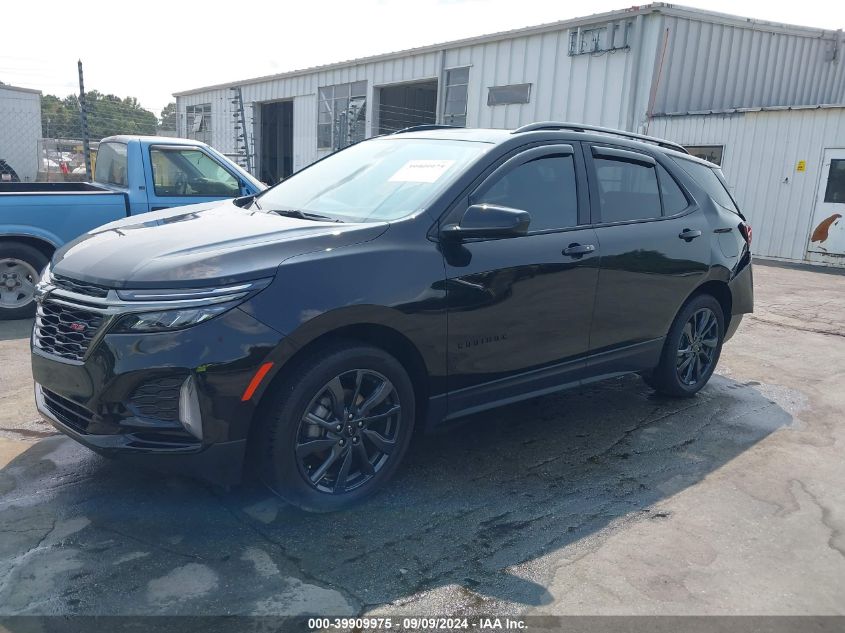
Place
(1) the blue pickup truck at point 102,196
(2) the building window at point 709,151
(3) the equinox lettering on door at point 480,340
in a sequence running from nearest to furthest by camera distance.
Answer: (3) the equinox lettering on door at point 480,340, (1) the blue pickup truck at point 102,196, (2) the building window at point 709,151

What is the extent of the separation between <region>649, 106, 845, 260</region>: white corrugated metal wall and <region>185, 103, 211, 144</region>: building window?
827 inches

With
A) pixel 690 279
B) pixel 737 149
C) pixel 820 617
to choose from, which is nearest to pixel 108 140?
pixel 690 279

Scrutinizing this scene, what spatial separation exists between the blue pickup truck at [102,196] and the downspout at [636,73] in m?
9.70

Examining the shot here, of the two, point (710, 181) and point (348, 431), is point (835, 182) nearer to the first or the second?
point (710, 181)

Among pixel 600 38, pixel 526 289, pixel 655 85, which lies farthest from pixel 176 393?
pixel 600 38

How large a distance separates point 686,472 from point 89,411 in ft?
10.1

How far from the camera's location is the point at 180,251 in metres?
3.08

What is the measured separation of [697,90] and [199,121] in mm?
21799

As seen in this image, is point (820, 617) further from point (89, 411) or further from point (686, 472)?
point (89, 411)

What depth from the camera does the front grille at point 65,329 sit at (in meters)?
2.98

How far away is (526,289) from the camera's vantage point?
380 centimetres

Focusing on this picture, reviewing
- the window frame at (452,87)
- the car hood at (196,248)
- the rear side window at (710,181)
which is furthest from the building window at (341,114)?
the car hood at (196,248)

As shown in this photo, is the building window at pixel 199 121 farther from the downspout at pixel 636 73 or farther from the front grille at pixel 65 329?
the front grille at pixel 65 329

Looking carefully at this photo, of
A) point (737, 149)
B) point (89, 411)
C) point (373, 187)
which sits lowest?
point (89, 411)
